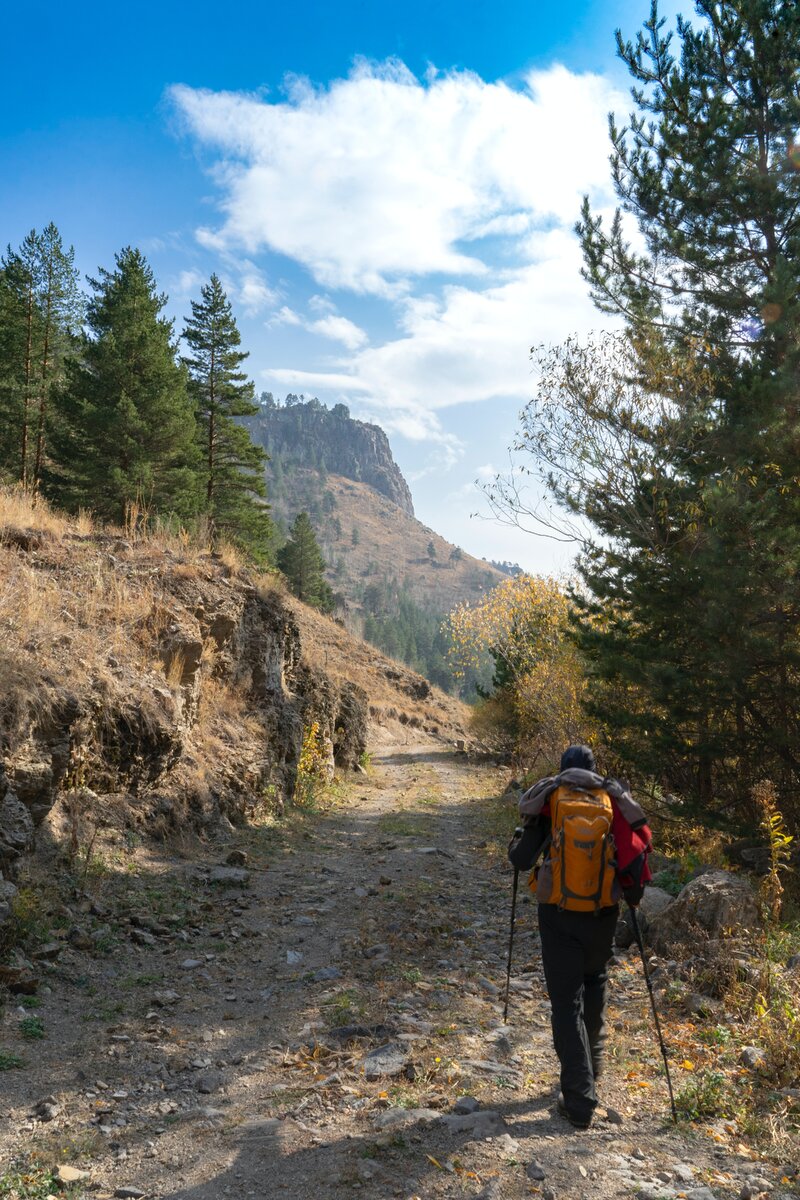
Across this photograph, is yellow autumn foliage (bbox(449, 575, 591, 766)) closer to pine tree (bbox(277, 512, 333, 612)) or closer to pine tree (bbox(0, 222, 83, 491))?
pine tree (bbox(0, 222, 83, 491))

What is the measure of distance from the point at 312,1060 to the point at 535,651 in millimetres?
14320

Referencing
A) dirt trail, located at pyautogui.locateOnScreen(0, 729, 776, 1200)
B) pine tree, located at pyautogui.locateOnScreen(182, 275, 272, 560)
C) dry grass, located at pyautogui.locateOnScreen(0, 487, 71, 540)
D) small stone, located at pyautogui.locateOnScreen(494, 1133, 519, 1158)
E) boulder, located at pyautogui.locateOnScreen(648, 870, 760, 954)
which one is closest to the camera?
dirt trail, located at pyautogui.locateOnScreen(0, 729, 776, 1200)

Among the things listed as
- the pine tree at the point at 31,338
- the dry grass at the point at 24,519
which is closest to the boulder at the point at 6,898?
the dry grass at the point at 24,519

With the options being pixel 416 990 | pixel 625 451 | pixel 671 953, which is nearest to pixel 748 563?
pixel 625 451

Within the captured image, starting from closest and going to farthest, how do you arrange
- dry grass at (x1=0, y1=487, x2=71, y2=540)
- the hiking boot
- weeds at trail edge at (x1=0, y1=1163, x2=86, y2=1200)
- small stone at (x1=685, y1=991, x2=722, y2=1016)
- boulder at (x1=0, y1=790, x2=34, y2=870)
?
weeds at trail edge at (x1=0, y1=1163, x2=86, y2=1200) < the hiking boot < small stone at (x1=685, y1=991, x2=722, y2=1016) < boulder at (x1=0, y1=790, x2=34, y2=870) < dry grass at (x1=0, y1=487, x2=71, y2=540)

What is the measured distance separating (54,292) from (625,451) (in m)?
25.4

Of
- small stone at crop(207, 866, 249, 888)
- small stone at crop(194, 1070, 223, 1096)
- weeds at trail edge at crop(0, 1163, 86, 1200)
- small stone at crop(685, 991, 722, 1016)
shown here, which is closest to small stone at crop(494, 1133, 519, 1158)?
small stone at crop(194, 1070, 223, 1096)

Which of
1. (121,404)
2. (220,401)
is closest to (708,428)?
(121,404)

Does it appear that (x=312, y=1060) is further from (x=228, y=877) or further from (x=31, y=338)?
(x=31, y=338)

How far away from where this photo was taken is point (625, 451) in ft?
33.5

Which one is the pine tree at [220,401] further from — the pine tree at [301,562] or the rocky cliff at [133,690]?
the pine tree at [301,562]

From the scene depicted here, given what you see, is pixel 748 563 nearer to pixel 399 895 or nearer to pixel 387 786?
pixel 399 895

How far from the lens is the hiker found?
4.20 m

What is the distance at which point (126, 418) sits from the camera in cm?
2128
